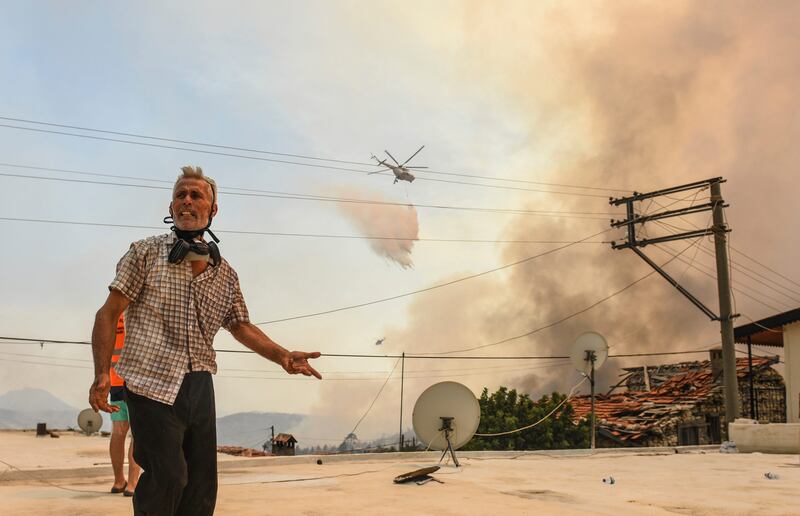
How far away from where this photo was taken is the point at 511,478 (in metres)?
7.73

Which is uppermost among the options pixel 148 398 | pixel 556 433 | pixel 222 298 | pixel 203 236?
pixel 203 236

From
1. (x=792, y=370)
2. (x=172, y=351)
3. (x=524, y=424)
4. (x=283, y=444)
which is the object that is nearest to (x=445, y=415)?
(x=172, y=351)

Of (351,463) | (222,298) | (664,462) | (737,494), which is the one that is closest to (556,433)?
(664,462)

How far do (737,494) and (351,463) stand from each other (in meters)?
5.21

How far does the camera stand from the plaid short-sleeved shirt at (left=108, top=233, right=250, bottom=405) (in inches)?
112

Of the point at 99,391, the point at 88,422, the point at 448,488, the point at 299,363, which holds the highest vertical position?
the point at 299,363

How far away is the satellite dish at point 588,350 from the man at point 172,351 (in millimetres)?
13768

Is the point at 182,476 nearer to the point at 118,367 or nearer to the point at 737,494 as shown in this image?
the point at 118,367

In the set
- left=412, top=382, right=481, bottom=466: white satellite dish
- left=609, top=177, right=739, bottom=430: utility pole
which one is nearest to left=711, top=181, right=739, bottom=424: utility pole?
left=609, top=177, right=739, bottom=430: utility pole

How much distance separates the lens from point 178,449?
2816 mm

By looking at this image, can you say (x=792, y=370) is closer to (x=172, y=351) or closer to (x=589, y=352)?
(x=589, y=352)

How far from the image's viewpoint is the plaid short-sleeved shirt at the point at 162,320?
2857mm

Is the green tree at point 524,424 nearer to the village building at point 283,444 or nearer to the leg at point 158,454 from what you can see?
the village building at point 283,444

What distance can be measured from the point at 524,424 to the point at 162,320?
80.3ft
